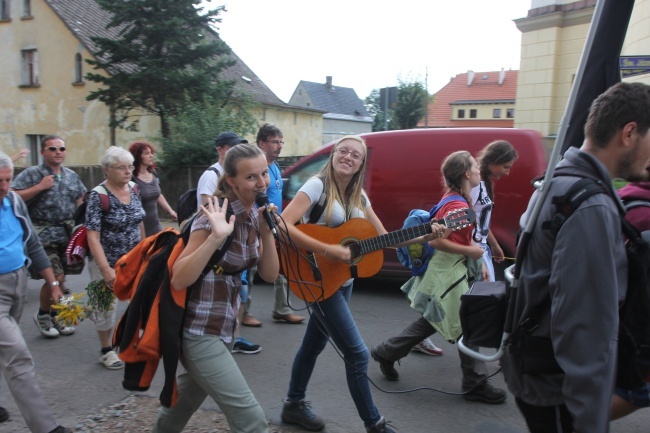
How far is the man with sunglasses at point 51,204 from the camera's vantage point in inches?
200

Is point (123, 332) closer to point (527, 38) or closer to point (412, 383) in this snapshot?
point (412, 383)

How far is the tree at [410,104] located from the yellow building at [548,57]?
2.90m

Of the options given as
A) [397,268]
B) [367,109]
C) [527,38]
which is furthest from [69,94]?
[367,109]

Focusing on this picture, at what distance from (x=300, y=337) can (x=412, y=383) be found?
1.41m

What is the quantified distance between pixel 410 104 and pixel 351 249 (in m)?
11.7

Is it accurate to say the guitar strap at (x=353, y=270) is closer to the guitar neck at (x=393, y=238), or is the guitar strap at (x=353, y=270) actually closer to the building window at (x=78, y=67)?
the guitar neck at (x=393, y=238)

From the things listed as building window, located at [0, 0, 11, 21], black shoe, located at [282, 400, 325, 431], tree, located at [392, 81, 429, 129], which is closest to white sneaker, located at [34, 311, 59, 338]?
black shoe, located at [282, 400, 325, 431]

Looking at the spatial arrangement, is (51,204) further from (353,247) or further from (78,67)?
(78,67)

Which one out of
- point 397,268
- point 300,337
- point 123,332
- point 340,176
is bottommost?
point 300,337

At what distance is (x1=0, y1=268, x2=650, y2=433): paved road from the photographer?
3.54m

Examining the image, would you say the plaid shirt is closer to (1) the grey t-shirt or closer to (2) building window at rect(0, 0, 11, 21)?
(1) the grey t-shirt

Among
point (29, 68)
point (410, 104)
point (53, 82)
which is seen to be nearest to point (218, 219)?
point (410, 104)

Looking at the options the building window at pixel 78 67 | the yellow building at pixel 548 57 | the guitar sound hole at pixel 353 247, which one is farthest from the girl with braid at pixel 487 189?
the building window at pixel 78 67

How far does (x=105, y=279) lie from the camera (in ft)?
13.5
